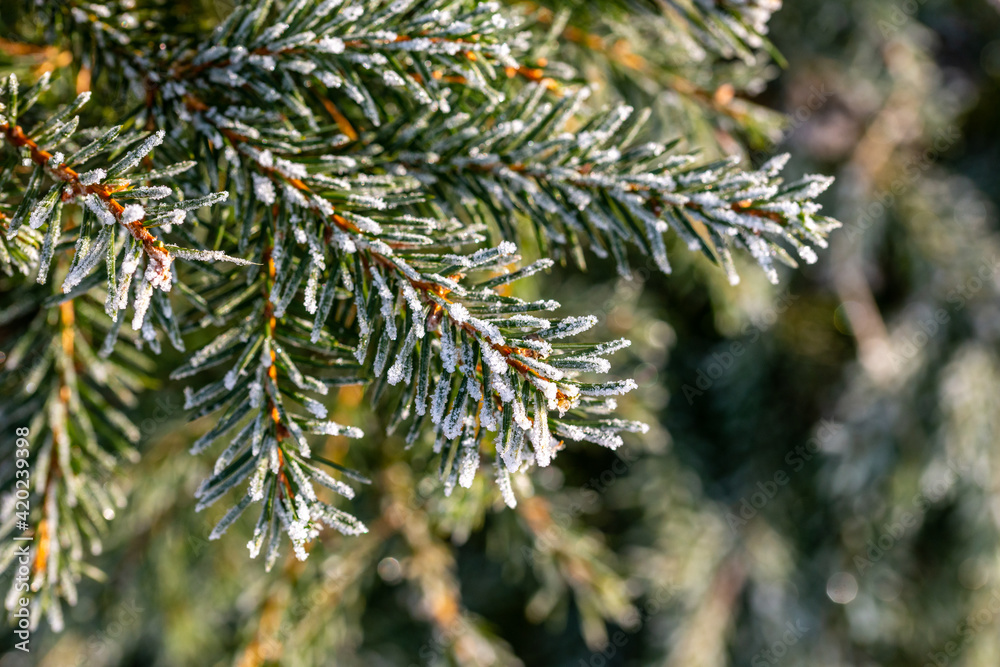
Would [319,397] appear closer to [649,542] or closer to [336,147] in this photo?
[336,147]

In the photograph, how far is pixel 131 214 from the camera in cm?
37

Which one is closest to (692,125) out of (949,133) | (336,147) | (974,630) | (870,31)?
(336,147)

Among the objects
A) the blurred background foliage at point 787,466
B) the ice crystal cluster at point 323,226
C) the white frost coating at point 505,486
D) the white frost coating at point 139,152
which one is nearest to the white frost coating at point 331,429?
the ice crystal cluster at point 323,226

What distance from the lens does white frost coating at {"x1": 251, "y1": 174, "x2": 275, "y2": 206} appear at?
46 cm

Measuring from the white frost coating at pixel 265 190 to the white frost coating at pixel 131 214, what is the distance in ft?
0.31

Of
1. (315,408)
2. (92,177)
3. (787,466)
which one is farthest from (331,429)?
(787,466)

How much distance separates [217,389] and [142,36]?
0.34 meters

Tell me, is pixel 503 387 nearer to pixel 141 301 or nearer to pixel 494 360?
pixel 494 360

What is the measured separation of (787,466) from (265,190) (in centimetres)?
150

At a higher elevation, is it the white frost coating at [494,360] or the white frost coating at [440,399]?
the white frost coating at [494,360]

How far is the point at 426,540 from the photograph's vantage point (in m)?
1.08

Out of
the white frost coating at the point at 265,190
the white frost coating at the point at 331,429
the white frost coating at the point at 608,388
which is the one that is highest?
the white frost coating at the point at 265,190

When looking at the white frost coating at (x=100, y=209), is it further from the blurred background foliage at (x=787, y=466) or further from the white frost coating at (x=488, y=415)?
the blurred background foliage at (x=787, y=466)

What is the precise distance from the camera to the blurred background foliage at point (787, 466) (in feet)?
4.04
